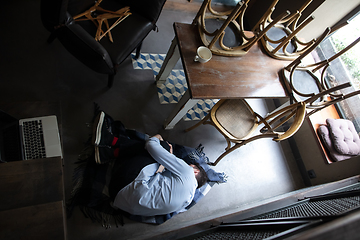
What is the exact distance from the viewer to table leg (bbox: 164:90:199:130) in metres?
1.68

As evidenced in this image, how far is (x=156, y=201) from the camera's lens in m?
1.49

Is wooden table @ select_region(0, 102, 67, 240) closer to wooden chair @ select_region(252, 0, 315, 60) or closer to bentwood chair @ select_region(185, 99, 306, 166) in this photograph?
bentwood chair @ select_region(185, 99, 306, 166)

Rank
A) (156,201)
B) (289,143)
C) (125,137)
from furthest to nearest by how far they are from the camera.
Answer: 1. (289,143)
2. (125,137)
3. (156,201)

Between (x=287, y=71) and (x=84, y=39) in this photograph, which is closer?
(x=84, y=39)

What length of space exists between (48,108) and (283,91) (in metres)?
2.18

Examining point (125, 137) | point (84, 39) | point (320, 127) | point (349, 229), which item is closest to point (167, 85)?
point (125, 137)

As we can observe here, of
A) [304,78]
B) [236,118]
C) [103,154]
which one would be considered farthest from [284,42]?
[103,154]

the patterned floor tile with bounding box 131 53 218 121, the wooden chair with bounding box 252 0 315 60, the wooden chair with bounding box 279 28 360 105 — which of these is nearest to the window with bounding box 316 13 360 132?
the wooden chair with bounding box 279 28 360 105

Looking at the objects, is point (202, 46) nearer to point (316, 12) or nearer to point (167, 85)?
point (167, 85)

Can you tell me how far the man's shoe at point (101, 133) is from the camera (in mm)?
1813

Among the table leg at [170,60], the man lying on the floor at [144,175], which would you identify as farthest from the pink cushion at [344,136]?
the table leg at [170,60]

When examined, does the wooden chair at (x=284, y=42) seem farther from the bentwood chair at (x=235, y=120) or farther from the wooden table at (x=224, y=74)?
the bentwood chair at (x=235, y=120)

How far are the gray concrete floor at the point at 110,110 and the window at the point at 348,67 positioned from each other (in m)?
0.92

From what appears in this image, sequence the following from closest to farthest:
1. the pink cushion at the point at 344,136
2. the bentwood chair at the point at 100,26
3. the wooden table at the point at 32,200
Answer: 1. the wooden table at the point at 32,200
2. the bentwood chair at the point at 100,26
3. the pink cushion at the point at 344,136
